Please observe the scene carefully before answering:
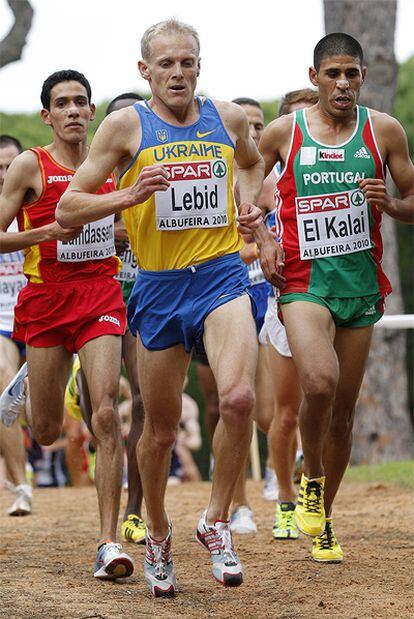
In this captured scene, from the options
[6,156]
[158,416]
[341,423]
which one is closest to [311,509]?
[341,423]

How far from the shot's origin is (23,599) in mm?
6242

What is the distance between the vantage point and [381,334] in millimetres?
15867

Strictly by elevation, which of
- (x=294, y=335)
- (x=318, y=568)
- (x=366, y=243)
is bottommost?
(x=318, y=568)

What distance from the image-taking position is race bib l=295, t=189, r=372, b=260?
7164 millimetres

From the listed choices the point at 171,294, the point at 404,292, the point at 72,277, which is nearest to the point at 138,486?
the point at 72,277

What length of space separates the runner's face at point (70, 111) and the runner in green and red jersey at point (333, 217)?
47.7 inches

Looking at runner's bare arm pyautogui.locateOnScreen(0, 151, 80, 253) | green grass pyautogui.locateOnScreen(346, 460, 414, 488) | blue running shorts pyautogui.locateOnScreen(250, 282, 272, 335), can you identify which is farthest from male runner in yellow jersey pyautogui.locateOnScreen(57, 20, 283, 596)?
green grass pyautogui.locateOnScreen(346, 460, 414, 488)

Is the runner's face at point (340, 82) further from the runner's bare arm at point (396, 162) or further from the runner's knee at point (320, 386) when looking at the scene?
the runner's knee at point (320, 386)

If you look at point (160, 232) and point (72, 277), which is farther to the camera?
point (72, 277)

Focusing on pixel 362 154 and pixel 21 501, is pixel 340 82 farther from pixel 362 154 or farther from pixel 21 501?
pixel 21 501

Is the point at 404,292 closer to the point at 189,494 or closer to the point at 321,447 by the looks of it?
the point at 189,494

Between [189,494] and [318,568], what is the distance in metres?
4.84

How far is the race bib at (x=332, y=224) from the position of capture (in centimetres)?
716

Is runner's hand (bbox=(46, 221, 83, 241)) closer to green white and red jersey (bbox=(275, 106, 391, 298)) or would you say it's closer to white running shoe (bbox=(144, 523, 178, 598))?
green white and red jersey (bbox=(275, 106, 391, 298))
